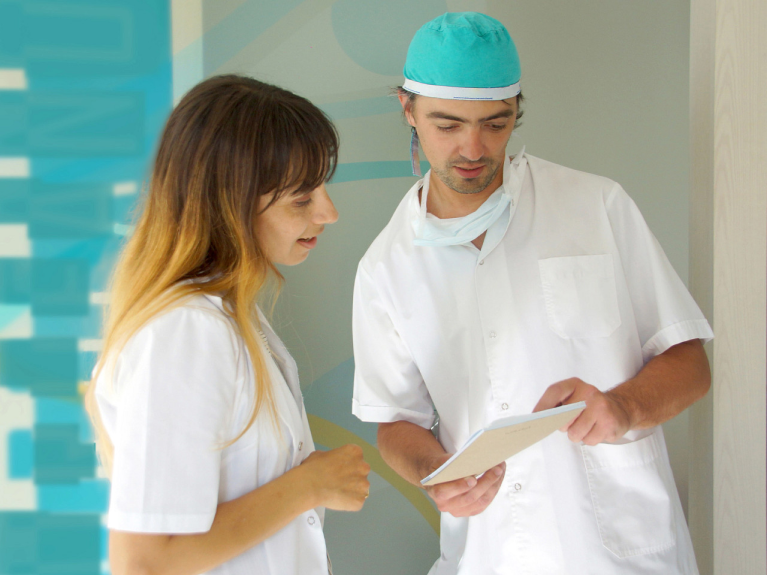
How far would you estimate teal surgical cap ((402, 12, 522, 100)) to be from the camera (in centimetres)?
163

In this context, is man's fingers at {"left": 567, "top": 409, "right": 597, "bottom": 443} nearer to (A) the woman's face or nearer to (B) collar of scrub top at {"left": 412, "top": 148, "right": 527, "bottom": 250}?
(B) collar of scrub top at {"left": 412, "top": 148, "right": 527, "bottom": 250}

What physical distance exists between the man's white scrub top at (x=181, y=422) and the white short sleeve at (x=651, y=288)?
39.7 inches

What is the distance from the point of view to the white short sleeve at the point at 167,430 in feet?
3.25

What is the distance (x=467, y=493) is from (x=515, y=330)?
451 millimetres

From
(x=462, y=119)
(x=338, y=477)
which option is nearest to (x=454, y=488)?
(x=338, y=477)

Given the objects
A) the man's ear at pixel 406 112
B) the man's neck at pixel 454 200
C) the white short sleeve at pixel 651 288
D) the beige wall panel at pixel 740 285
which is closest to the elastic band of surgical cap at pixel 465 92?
the man's ear at pixel 406 112

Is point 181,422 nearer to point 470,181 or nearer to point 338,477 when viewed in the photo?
point 338,477

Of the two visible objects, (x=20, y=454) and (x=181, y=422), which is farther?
(x=20, y=454)

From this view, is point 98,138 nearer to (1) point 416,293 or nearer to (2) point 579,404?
(1) point 416,293

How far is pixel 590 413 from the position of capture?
1.29 meters

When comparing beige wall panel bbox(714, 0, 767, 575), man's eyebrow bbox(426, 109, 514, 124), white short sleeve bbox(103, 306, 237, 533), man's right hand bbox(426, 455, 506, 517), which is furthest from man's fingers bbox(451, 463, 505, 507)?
man's eyebrow bbox(426, 109, 514, 124)

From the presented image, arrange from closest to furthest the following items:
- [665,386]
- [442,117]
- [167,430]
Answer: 1. [167,430]
2. [665,386]
3. [442,117]

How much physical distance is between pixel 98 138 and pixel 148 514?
1.32 metres

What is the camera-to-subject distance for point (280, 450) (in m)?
1.21
